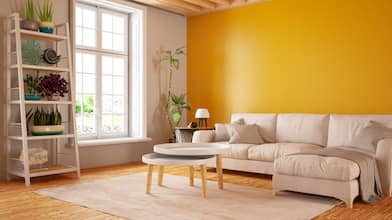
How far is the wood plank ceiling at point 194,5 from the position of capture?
6.29m

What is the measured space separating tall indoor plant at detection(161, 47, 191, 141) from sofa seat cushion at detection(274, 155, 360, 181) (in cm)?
293

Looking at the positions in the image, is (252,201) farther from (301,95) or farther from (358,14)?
(358,14)

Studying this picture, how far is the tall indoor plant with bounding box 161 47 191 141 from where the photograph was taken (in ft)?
21.7

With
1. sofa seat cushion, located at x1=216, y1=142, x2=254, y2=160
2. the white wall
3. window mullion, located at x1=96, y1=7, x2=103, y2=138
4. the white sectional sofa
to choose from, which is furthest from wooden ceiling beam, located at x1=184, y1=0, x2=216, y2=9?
sofa seat cushion, located at x1=216, y1=142, x2=254, y2=160

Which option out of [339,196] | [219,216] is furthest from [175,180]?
[339,196]

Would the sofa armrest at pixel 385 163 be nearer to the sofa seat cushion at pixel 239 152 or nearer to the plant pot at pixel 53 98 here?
the sofa seat cushion at pixel 239 152

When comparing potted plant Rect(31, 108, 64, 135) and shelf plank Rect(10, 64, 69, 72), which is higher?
shelf plank Rect(10, 64, 69, 72)

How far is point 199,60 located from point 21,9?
3148mm

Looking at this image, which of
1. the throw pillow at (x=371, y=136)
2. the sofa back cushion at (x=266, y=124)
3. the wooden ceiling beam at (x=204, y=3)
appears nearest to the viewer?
the throw pillow at (x=371, y=136)

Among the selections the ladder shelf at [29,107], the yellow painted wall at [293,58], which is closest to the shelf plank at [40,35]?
the ladder shelf at [29,107]

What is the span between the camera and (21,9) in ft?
16.2

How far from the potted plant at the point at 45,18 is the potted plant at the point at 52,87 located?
57cm

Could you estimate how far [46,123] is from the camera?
482cm

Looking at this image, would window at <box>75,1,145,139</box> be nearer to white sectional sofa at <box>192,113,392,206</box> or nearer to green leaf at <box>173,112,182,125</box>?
green leaf at <box>173,112,182,125</box>
